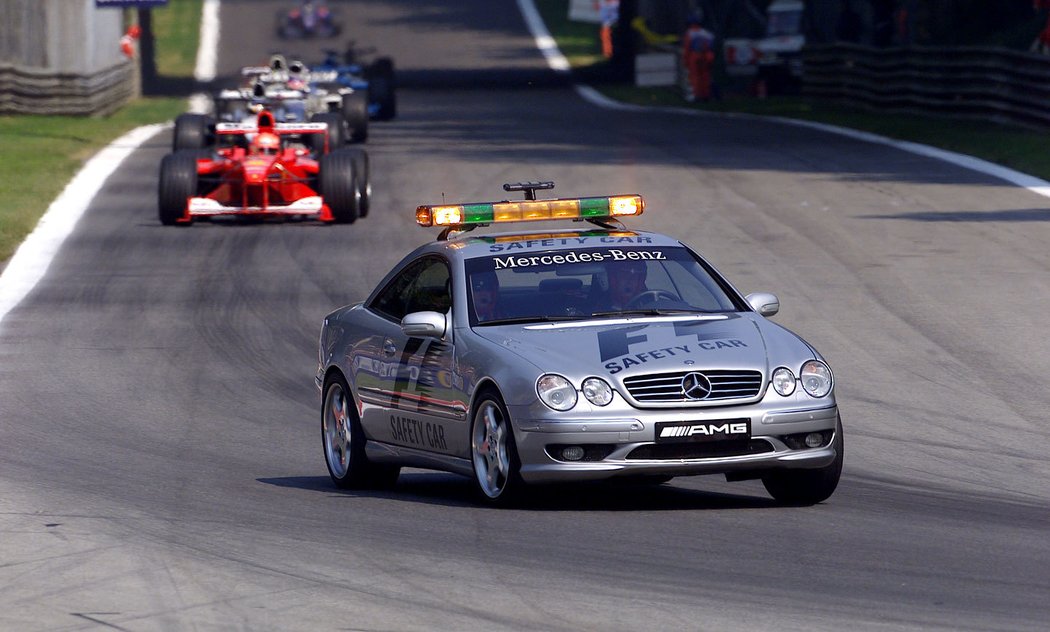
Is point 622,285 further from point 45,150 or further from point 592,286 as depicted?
point 45,150

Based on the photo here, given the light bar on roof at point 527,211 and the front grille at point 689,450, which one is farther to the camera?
the light bar on roof at point 527,211

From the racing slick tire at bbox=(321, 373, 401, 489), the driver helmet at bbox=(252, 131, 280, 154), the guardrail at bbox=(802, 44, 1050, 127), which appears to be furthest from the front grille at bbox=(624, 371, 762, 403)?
the guardrail at bbox=(802, 44, 1050, 127)

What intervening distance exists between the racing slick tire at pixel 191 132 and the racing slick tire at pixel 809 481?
18416 millimetres

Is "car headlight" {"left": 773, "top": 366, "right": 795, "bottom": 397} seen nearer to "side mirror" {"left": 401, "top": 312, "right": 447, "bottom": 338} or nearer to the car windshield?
the car windshield

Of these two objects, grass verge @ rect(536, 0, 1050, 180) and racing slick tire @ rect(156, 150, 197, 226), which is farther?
grass verge @ rect(536, 0, 1050, 180)

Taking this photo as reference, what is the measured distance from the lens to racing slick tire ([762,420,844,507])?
8.66m

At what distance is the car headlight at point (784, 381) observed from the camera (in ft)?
27.8

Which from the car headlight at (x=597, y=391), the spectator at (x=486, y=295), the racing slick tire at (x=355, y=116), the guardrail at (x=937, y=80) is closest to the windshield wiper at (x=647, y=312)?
the spectator at (x=486, y=295)

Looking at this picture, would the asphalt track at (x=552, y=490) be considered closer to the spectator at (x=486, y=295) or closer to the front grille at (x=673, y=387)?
the front grille at (x=673, y=387)

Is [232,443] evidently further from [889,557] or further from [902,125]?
[902,125]

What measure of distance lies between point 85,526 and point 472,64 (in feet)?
174

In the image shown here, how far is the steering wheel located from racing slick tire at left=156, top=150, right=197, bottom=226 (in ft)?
45.8

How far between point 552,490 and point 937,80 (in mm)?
26645

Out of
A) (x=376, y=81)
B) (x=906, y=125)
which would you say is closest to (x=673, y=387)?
(x=906, y=125)
